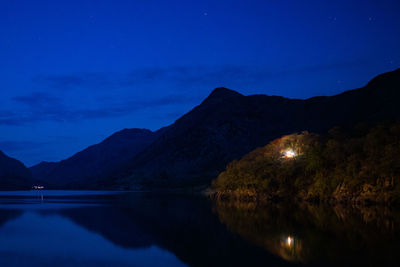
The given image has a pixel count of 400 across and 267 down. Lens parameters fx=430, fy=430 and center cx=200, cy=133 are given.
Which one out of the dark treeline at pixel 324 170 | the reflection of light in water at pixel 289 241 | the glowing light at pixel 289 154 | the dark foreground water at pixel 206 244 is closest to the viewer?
the dark foreground water at pixel 206 244

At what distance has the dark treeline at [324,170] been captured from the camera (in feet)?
158

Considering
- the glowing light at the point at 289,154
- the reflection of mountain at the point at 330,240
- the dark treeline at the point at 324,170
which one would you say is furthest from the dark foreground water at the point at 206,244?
the glowing light at the point at 289,154

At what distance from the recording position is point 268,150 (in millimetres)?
74062

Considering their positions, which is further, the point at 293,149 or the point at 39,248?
the point at 293,149

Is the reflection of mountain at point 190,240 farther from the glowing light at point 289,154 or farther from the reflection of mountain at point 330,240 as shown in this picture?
the glowing light at point 289,154

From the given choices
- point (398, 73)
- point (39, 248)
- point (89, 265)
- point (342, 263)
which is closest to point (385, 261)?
point (342, 263)

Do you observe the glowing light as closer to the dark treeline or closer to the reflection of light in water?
the dark treeline

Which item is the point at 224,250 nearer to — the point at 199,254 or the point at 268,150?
the point at 199,254

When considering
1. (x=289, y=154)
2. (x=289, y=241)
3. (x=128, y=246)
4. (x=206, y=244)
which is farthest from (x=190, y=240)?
(x=289, y=154)

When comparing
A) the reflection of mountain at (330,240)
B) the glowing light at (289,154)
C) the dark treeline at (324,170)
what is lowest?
the reflection of mountain at (330,240)

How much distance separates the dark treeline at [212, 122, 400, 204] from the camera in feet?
158

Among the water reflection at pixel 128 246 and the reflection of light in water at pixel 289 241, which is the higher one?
the water reflection at pixel 128 246

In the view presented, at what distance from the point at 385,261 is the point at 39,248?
15224 millimetres

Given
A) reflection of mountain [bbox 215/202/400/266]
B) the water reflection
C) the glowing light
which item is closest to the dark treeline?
the glowing light
